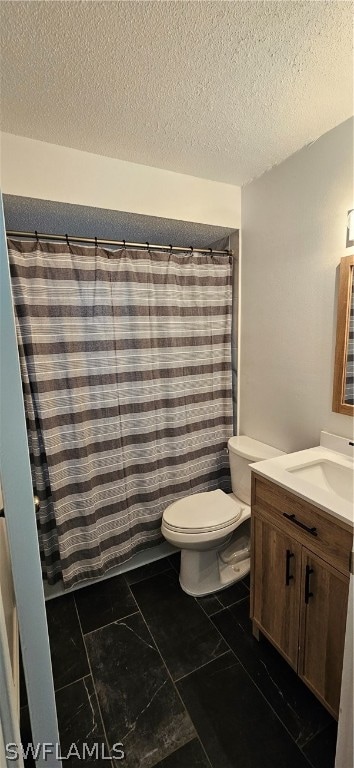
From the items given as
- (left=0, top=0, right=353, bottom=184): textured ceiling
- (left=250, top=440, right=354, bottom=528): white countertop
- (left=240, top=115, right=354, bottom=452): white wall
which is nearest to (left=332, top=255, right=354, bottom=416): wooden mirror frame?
(left=240, top=115, right=354, bottom=452): white wall

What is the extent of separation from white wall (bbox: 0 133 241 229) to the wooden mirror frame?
845mm

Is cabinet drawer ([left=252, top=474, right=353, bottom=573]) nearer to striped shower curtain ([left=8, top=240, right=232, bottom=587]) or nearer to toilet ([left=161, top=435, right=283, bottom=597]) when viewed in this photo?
toilet ([left=161, top=435, right=283, bottom=597])

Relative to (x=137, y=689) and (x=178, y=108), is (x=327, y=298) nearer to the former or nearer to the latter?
(x=178, y=108)

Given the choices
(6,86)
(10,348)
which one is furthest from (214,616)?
(6,86)

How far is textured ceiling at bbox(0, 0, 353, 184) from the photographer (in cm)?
91

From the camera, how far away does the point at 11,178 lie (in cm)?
140

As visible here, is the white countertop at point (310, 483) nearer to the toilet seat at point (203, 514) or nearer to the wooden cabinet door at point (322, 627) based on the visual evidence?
the wooden cabinet door at point (322, 627)

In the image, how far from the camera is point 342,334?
1477mm

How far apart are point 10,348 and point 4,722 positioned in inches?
35.4

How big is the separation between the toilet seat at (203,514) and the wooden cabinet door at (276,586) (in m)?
0.26

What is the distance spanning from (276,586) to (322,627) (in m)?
0.24

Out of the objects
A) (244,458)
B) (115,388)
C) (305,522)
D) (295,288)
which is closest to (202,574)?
(244,458)

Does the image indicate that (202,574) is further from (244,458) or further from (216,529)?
(244,458)

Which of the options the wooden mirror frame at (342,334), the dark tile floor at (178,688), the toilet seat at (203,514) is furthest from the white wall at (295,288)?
the dark tile floor at (178,688)
